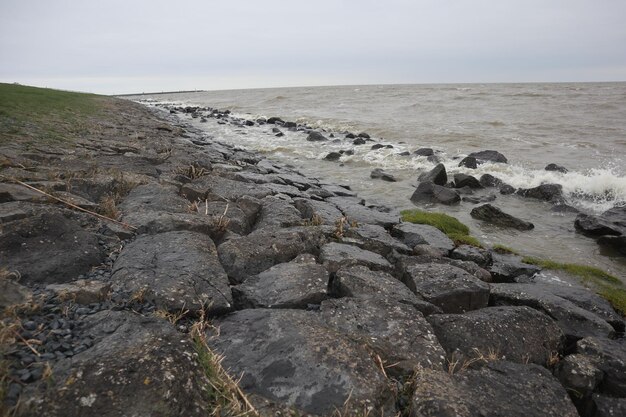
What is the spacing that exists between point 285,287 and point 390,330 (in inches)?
42.9

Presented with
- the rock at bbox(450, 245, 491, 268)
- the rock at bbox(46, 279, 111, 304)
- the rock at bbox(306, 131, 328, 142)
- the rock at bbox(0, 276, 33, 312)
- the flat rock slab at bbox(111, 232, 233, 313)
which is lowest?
the rock at bbox(450, 245, 491, 268)

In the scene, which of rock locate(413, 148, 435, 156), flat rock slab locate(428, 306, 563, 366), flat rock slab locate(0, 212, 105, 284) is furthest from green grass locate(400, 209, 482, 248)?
rock locate(413, 148, 435, 156)

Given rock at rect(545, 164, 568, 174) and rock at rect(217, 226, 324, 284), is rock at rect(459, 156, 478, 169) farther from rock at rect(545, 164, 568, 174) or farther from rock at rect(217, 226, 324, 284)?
rock at rect(217, 226, 324, 284)

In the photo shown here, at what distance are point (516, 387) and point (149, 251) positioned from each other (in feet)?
11.4

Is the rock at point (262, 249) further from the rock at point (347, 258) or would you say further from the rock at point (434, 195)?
the rock at point (434, 195)

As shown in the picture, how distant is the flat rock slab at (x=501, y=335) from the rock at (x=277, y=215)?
112 inches

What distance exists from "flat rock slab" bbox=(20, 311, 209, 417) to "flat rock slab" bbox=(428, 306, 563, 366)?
7.22 ft

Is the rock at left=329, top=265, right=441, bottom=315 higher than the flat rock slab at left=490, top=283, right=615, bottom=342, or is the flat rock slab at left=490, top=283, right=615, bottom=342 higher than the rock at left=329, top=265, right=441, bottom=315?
the rock at left=329, top=265, right=441, bottom=315

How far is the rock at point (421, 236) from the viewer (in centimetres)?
629

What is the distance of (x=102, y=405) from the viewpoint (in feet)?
6.42

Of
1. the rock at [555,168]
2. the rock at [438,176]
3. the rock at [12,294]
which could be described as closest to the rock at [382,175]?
the rock at [438,176]

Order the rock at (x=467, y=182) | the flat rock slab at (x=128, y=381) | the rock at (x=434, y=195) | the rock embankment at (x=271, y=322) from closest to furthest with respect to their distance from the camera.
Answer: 1. the flat rock slab at (x=128, y=381)
2. the rock embankment at (x=271, y=322)
3. the rock at (x=434, y=195)
4. the rock at (x=467, y=182)

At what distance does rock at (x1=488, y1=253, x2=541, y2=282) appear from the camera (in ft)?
18.4

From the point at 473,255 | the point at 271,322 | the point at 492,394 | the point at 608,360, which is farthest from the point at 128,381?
the point at 473,255
